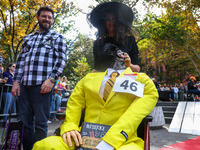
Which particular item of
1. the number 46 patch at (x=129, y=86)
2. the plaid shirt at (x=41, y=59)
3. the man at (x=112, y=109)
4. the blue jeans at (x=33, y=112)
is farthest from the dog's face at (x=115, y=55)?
the blue jeans at (x=33, y=112)

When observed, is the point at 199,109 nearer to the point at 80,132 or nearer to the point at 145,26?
the point at 80,132

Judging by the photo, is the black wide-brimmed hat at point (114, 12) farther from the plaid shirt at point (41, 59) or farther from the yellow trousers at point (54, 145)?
the yellow trousers at point (54, 145)

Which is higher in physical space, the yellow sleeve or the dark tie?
the dark tie

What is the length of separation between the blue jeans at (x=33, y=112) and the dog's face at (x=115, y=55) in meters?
1.02

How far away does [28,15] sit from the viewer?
10.6 meters

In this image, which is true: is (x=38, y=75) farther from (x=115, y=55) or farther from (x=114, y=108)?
(x=114, y=108)

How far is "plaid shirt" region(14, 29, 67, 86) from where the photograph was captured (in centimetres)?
236

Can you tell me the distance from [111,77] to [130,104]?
1.08 ft

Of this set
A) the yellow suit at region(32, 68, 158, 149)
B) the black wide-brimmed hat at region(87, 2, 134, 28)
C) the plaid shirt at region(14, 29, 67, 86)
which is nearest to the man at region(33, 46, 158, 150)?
the yellow suit at region(32, 68, 158, 149)

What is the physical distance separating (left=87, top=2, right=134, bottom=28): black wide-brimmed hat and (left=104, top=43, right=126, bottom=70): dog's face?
1.10 feet

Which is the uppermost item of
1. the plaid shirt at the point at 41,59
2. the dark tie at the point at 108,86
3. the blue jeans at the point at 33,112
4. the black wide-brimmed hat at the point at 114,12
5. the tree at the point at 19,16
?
the tree at the point at 19,16

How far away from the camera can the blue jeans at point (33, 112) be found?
7.35 feet

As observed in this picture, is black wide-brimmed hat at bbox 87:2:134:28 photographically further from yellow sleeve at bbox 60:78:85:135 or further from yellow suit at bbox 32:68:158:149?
yellow sleeve at bbox 60:78:85:135

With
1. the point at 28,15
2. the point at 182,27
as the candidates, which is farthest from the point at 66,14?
the point at 182,27
